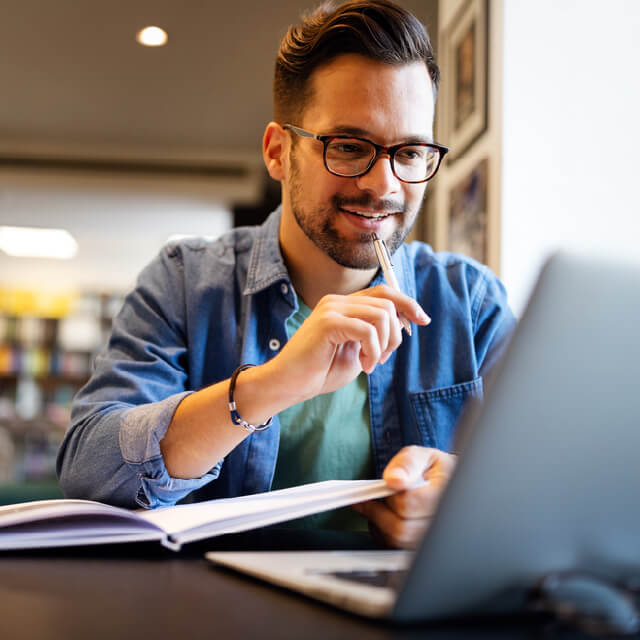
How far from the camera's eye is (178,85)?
12.6ft

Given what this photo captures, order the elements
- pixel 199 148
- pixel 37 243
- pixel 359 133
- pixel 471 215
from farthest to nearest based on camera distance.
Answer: pixel 37 243 → pixel 199 148 → pixel 471 215 → pixel 359 133

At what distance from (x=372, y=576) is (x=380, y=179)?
713mm

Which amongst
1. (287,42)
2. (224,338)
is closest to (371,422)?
(224,338)

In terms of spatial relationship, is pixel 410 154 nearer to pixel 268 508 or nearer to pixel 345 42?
pixel 345 42

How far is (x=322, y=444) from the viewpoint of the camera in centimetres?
112

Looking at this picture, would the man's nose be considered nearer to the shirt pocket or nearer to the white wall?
the shirt pocket

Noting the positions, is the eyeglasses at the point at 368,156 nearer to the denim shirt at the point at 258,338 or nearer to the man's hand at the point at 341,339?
the denim shirt at the point at 258,338

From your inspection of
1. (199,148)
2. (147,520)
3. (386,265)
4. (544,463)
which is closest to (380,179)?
(386,265)

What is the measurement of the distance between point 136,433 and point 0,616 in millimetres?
413

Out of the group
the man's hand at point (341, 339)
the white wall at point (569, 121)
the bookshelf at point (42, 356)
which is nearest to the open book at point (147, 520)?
the man's hand at point (341, 339)

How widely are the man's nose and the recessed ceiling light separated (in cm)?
260

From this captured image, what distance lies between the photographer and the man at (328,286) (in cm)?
104

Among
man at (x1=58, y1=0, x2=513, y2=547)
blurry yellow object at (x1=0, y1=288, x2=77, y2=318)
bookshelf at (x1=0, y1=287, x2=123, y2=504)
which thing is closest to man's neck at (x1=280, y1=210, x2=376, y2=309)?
man at (x1=58, y1=0, x2=513, y2=547)

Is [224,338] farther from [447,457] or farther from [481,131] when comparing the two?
[481,131]
